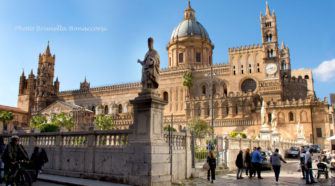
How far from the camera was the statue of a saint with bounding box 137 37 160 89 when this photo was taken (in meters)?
9.86

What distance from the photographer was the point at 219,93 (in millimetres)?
53188

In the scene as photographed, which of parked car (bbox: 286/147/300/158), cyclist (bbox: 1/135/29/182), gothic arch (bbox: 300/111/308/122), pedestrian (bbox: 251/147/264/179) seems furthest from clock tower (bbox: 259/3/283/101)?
cyclist (bbox: 1/135/29/182)

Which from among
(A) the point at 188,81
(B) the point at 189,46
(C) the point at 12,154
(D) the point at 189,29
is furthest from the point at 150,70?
(D) the point at 189,29

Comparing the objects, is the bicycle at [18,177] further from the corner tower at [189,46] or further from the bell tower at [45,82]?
the bell tower at [45,82]

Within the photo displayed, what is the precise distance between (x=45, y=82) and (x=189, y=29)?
3954 centimetres

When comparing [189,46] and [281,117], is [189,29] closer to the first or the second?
[189,46]

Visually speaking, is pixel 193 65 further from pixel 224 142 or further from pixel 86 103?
pixel 224 142

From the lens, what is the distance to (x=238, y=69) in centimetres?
5241

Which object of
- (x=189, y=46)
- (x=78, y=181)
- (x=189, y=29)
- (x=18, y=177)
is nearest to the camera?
(x=18, y=177)

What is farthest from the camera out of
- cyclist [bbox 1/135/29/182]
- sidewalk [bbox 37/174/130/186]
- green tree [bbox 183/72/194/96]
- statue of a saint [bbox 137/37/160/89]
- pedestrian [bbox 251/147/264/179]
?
green tree [bbox 183/72/194/96]

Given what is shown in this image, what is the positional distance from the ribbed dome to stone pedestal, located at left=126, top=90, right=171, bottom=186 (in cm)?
5467

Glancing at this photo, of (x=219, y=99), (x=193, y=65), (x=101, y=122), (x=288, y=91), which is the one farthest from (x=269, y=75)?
(x=101, y=122)

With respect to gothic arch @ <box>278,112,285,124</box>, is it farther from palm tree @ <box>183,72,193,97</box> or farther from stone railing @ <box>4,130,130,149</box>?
stone railing @ <box>4,130,130,149</box>

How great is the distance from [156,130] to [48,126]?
38590 mm
